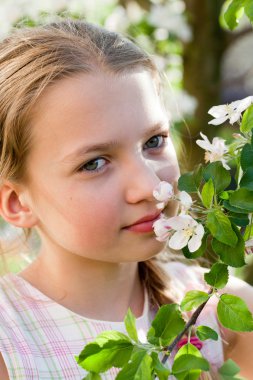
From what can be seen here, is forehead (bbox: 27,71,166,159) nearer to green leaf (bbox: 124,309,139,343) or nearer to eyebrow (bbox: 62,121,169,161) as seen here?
eyebrow (bbox: 62,121,169,161)

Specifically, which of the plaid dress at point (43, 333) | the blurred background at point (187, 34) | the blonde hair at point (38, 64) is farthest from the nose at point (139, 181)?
the blurred background at point (187, 34)

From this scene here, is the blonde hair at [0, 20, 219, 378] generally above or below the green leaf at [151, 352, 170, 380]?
above

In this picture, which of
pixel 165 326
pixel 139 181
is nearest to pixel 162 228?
pixel 165 326

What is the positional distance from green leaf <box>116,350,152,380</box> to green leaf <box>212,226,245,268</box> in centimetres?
19

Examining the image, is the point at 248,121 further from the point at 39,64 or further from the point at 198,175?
the point at 39,64

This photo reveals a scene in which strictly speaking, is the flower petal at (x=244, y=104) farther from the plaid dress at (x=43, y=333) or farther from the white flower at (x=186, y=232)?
the plaid dress at (x=43, y=333)

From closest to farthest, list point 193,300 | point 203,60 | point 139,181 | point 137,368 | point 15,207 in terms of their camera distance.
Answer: point 137,368 → point 193,300 → point 139,181 → point 15,207 → point 203,60

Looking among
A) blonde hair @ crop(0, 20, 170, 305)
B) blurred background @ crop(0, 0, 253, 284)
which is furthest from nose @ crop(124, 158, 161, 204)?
blurred background @ crop(0, 0, 253, 284)

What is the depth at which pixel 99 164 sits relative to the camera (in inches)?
61.1

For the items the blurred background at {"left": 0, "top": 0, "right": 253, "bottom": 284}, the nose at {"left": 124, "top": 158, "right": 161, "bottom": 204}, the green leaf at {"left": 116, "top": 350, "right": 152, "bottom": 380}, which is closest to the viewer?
the green leaf at {"left": 116, "top": 350, "right": 152, "bottom": 380}

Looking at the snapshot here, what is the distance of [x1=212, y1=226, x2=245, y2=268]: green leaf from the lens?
3.68 ft

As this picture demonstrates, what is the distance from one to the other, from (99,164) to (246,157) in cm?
49

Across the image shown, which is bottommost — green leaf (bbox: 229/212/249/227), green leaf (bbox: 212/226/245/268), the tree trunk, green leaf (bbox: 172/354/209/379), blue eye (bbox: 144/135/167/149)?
the tree trunk

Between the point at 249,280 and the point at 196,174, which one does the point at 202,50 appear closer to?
the point at 249,280
